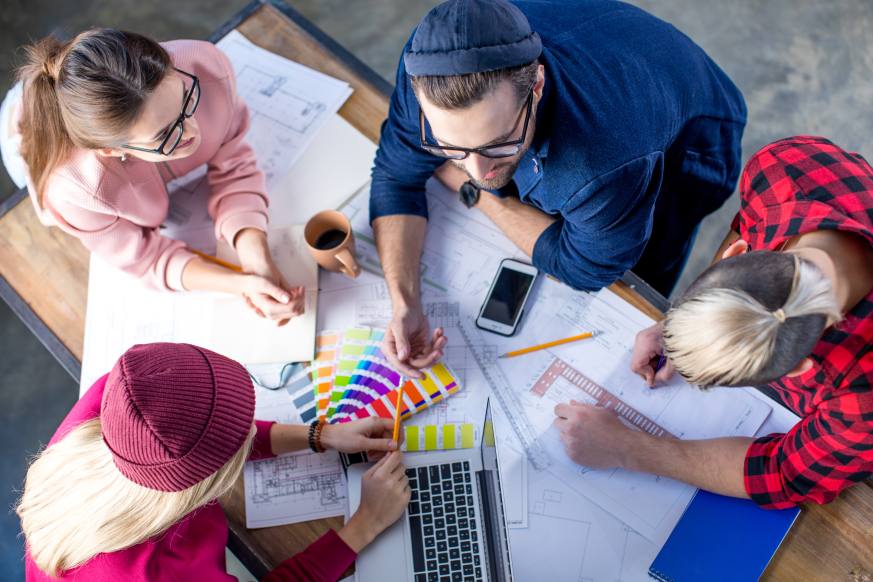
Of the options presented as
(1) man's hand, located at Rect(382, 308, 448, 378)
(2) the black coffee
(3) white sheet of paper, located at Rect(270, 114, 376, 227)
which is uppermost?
(3) white sheet of paper, located at Rect(270, 114, 376, 227)

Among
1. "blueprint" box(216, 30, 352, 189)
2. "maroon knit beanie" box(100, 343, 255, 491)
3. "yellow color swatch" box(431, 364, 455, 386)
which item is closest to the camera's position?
"maroon knit beanie" box(100, 343, 255, 491)

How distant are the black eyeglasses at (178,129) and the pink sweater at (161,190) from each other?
3.5 inches

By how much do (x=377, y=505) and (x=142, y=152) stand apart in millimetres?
834

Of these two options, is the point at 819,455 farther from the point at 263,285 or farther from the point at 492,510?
the point at 263,285

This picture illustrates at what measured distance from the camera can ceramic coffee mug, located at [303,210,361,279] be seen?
1329 millimetres

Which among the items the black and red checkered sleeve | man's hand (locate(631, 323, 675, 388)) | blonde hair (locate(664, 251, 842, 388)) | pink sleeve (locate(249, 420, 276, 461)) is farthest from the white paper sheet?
the black and red checkered sleeve

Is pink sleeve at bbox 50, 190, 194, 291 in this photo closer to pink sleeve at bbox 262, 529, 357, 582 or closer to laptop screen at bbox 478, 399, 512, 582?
pink sleeve at bbox 262, 529, 357, 582

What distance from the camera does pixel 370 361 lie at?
136cm

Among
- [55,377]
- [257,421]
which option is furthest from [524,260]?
[55,377]

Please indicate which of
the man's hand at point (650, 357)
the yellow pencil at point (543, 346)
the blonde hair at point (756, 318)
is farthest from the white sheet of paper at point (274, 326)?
the blonde hair at point (756, 318)

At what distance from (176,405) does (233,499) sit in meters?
0.35

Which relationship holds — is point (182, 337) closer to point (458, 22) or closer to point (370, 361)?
point (370, 361)

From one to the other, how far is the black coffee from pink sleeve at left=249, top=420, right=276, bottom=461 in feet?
1.30

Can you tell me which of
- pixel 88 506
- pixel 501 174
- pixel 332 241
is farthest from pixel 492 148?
pixel 88 506
